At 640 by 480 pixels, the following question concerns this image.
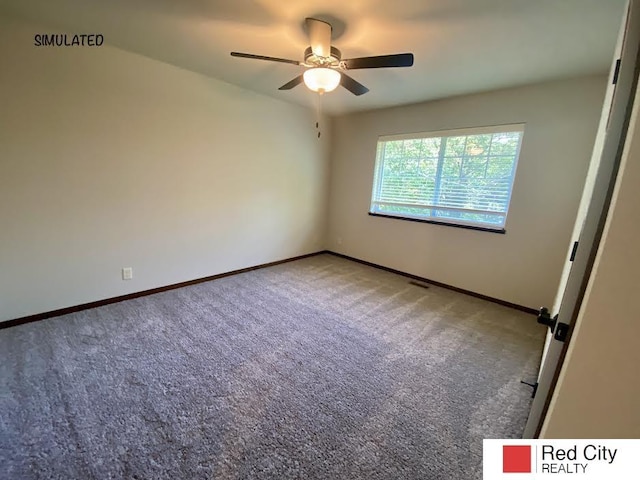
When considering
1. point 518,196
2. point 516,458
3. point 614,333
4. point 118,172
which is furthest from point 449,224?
point 118,172

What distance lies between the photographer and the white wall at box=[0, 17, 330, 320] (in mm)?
2238

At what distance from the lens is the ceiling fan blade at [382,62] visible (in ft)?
5.74

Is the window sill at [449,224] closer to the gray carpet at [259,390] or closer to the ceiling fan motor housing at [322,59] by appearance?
the gray carpet at [259,390]

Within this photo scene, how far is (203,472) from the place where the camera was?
1262 mm

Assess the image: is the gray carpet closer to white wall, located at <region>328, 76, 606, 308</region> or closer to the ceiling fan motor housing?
white wall, located at <region>328, 76, 606, 308</region>

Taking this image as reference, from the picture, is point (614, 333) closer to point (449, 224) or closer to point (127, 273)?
point (449, 224)

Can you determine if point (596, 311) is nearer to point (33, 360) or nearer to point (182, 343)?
point (182, 343)

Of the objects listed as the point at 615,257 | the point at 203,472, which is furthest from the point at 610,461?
the point at 203,472

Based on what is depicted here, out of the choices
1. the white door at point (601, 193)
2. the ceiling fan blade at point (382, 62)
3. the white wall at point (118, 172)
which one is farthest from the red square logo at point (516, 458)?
the white wall at point (118, 172)

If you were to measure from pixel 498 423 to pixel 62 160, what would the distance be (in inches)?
153

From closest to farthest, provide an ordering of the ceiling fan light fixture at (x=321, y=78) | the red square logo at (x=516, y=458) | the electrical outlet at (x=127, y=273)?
the red square logo at (x=516, y=458) < the ceiling fan light fixture at (x=321, y=78) < the electrical outlet at (x=127, y=273)

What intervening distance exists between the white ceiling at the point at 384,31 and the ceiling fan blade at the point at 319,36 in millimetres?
50

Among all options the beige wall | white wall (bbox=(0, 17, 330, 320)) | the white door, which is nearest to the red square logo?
the white door

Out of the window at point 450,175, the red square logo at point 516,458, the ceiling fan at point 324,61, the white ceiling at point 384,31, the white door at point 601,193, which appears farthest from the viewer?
the window at point 450,175
